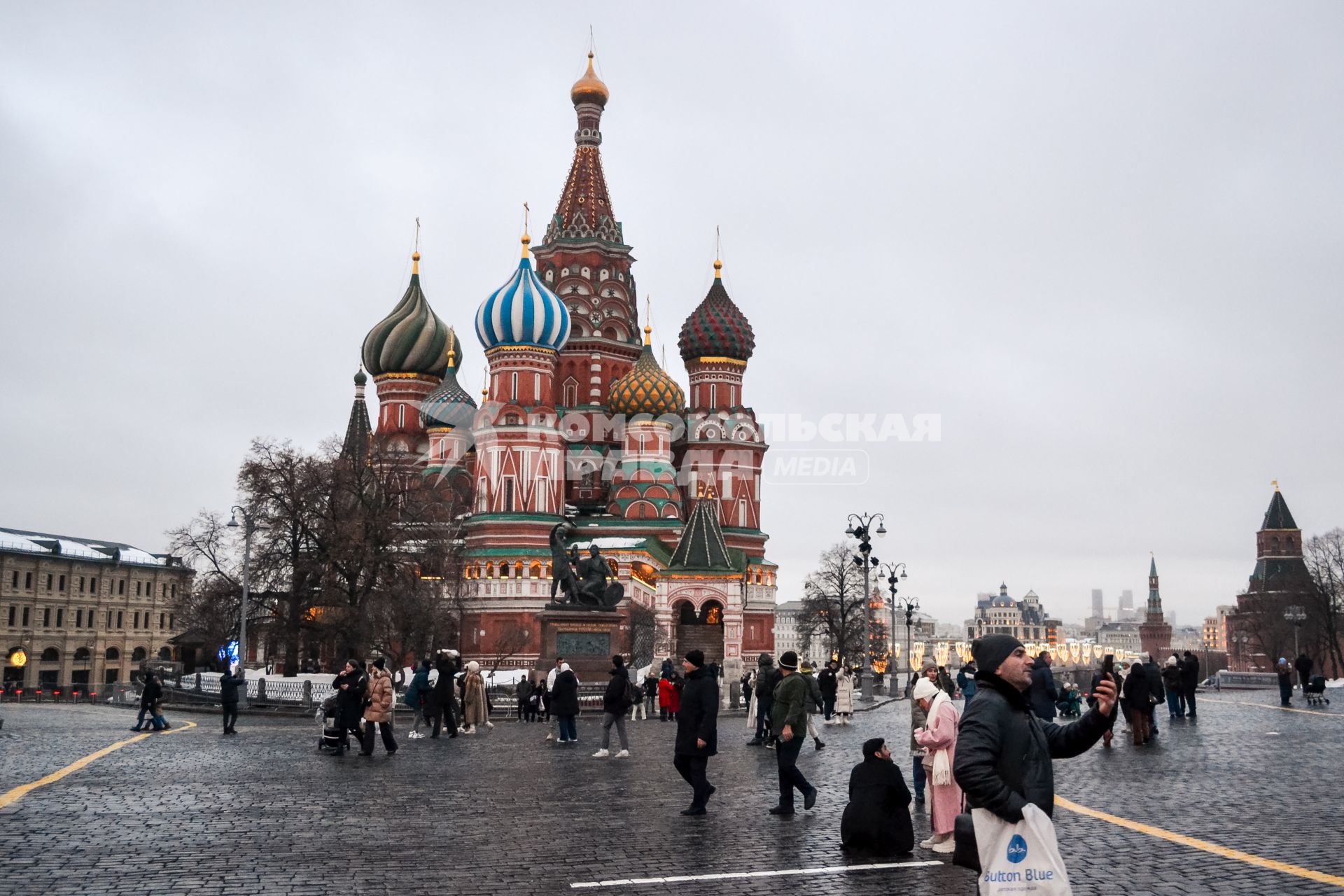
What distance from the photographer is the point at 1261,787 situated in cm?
1336

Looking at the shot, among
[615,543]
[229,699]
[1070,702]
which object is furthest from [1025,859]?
[615,543]

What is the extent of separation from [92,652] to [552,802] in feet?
250

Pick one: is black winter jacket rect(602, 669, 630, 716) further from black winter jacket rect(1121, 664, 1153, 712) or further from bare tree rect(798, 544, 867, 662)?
bare tree rect(798, 544, 867, 662)

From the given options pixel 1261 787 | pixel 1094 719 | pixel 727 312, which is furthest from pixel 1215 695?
pixel 727 312

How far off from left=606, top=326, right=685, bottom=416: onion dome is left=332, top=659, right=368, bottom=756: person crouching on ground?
50.3 meters

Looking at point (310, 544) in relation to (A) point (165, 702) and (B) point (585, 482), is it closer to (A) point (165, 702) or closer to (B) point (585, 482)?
(A) point (165, 702)

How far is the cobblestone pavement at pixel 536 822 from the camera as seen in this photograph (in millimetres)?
8375

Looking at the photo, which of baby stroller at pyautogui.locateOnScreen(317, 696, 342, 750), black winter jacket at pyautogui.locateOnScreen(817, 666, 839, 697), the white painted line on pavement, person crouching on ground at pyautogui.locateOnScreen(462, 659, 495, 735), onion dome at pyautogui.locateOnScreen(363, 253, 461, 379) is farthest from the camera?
onion dome at pyautogui.locateOnScreen(363, 253, 461, 379)

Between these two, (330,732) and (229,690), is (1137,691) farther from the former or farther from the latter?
(229,690)

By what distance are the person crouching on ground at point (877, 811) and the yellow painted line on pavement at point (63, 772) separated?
8150 millimetres

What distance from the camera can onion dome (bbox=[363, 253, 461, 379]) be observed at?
7500 centimetres

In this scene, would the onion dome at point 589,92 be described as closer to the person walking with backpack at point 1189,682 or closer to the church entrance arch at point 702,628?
the church entrance arch at point 702,628

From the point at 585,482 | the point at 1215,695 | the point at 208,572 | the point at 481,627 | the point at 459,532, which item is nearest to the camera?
the point at 1215,695

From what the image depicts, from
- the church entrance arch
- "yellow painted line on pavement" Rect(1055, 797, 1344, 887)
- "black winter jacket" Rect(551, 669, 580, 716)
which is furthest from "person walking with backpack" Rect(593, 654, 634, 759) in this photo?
the church entrance arch
